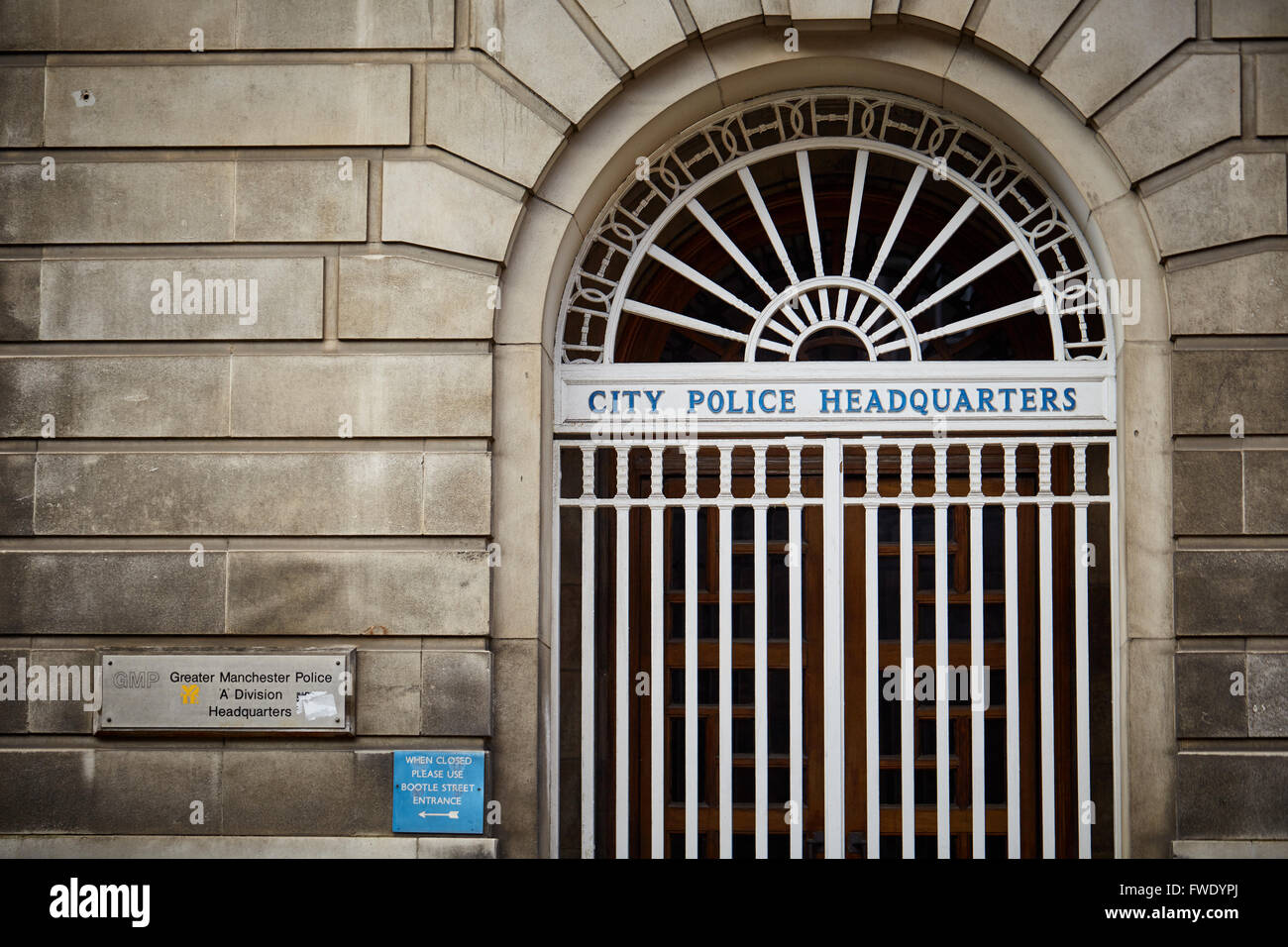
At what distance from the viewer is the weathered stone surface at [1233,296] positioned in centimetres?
764

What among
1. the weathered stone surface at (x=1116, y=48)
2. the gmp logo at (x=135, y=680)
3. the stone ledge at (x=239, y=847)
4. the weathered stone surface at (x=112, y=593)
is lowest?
the stone ledge at (x=239, y=847)

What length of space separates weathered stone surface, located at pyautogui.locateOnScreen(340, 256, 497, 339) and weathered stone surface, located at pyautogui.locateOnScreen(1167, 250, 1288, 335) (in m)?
3.93

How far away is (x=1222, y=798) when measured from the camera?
7.42 metres

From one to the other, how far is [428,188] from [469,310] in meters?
0.76

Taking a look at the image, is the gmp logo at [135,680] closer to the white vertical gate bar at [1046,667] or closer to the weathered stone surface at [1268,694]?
the white vertical gate bar at [1046,667]

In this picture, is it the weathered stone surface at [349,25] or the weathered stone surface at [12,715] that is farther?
the weathered stone surface at [349,25]

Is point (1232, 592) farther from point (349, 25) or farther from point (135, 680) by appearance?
point (135, 680)

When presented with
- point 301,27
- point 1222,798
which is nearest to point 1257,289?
point 1222,798

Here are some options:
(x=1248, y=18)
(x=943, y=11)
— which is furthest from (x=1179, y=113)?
(x=943, y=11)

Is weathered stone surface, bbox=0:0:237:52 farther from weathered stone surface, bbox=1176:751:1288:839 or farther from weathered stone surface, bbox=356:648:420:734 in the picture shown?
weathered stone surface, bbox=1176:751:1288:839

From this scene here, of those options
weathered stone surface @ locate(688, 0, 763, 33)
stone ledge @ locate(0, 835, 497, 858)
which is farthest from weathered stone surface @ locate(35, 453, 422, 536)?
weathered stone surface @ locate(688, 0, 763, 33)

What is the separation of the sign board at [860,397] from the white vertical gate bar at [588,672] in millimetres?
389

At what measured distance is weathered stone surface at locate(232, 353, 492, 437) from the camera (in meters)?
7.78

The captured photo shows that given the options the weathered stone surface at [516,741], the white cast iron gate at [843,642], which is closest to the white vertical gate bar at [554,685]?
the white cast iron gate at [843,642]
